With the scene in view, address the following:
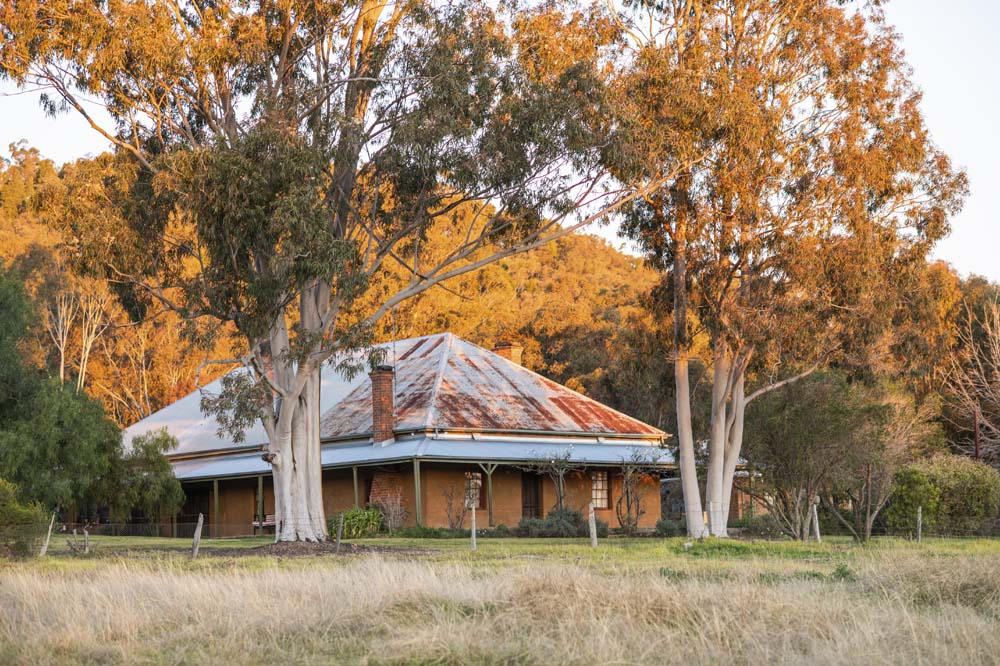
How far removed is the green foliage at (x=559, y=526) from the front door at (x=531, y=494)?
4.04 m

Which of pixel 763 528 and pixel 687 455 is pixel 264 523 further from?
pixel 763 528

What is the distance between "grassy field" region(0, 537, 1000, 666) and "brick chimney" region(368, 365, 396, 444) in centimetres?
1916

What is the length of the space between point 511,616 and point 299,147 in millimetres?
13551

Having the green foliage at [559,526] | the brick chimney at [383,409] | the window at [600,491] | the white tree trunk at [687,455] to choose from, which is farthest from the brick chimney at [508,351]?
the white tree trunk at [687,455]

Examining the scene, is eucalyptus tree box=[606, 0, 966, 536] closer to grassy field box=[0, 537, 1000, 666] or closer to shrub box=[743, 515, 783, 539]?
shrub box=[743, 515, 783, 539]

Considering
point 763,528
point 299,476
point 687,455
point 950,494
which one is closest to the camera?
point 299,476

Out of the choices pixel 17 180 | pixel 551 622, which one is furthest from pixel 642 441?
pixel 17 180

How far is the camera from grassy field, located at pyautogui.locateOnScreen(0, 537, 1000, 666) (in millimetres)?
9469

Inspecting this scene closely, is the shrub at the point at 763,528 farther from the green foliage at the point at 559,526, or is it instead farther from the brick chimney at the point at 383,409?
the brick chimney at the point at 383,409

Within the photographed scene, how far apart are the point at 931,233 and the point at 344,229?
518 inches

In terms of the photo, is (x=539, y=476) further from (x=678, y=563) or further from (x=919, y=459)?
(x=678, y=563)

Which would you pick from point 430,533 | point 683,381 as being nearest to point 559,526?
point 430,533

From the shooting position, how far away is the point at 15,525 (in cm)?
2053

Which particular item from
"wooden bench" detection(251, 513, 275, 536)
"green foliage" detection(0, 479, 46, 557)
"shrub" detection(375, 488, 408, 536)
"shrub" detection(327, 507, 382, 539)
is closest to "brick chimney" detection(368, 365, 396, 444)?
"shrub" detection(375, 488, 408, 536)
